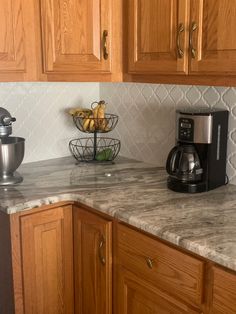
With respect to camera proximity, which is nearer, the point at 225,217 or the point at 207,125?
the point at 225,217

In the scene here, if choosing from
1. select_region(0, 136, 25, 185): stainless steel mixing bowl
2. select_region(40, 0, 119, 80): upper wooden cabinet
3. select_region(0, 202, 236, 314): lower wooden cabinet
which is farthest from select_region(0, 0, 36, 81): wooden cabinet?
select_region(0, 202, 236, 314): lower wooden cabinet

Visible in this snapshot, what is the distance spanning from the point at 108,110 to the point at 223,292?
1.42 metres

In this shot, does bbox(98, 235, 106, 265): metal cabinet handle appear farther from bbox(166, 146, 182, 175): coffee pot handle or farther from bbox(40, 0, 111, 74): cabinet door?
bbox(40, 0, 111, 74): cabinet door

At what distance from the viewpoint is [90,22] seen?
177 centimetres

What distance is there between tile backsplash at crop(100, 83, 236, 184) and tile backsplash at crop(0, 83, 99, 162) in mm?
179

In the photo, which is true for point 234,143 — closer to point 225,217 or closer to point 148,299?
point 225,217

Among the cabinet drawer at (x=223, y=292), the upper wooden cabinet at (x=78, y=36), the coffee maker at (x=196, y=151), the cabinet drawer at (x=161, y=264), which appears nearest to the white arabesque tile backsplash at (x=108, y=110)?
the coffee maker at (x=196, y=151)

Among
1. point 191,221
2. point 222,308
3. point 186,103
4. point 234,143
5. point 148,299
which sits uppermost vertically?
point 186,103

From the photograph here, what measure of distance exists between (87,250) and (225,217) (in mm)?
583

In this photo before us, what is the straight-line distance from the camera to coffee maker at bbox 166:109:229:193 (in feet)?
5.35

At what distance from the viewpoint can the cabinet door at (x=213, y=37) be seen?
1.37m

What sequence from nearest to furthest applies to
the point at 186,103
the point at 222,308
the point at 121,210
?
the point at 222,308 → the point at 121,210 → the point at 186,103

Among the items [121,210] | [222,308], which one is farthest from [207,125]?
[222,308]

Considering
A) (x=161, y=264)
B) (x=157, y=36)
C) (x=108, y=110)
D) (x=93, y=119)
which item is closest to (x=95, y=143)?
(x=93, y=119)
